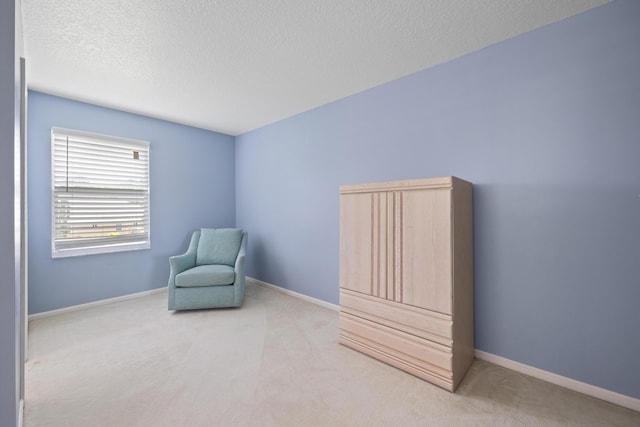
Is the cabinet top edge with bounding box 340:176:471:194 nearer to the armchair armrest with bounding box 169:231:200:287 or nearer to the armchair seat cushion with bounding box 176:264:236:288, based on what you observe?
the armchair seat cushion with bounding box 176:264:236:288

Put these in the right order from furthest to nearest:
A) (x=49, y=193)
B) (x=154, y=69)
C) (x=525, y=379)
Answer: (x=49, y=193) < (x=154, y=69) < (x=525, y=379)

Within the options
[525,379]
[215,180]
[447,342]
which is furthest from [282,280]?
[525,379]

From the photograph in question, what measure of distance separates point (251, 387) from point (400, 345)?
1.12 meters

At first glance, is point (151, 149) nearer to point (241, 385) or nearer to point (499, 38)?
point (241, 385)

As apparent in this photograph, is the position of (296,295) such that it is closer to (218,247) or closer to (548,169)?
(218,247)

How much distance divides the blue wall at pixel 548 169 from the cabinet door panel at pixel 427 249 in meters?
0.58

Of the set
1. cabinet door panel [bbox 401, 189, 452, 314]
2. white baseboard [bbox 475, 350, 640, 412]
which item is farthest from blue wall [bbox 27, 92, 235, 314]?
white baseboard [bbox 475, 350, 640, 412]

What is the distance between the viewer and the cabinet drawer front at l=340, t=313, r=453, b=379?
1806mm

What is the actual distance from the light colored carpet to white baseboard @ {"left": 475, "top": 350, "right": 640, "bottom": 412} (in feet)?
0.18

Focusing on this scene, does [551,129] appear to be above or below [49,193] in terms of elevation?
above

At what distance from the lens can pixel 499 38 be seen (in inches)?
80.5

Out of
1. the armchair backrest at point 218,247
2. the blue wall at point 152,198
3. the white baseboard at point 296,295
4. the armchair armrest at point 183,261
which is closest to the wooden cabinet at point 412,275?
the white baseboard at point 296,295

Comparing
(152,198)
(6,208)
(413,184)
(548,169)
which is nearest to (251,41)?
(413,184)

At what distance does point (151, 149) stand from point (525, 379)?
4779 millimetres
